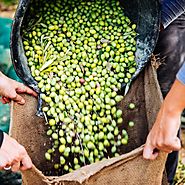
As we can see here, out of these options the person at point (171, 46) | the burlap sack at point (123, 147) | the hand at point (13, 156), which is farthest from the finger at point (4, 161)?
the person at point (171, 46)

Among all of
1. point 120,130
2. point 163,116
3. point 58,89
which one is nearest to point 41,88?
point 58,89

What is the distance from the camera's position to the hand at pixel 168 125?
173cm

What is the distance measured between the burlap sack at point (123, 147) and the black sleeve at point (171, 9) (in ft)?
0.72

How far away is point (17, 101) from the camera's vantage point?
228cm

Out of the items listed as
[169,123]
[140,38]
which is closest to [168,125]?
[169,123]

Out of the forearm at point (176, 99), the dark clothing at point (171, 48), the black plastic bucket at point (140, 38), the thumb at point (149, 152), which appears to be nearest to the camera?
the forearm at point (176, 99)

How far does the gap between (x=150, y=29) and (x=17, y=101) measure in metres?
0.62

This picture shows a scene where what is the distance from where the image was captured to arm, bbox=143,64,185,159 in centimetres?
172

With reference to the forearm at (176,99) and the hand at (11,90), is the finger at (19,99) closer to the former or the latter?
the hand at (11,90)

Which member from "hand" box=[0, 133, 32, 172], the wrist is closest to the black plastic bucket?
"hand" box=[0, 133, 32, 172]

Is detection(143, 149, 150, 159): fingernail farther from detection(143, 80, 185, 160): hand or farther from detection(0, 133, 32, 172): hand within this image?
detection(0, 133, 32, 172): hand

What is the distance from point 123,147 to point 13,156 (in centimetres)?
59

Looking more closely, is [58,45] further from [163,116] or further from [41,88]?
[163,116]

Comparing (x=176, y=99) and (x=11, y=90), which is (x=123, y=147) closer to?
(x=11, y=90)
